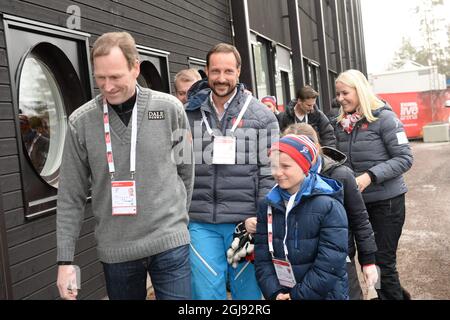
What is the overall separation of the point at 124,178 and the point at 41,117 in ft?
8.71

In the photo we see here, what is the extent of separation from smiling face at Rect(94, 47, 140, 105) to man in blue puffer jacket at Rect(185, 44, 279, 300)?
83cm

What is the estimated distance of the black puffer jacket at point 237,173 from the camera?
3.28 meters

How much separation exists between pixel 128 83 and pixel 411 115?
22379mm

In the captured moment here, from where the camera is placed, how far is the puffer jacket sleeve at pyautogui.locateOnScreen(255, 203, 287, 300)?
291cm

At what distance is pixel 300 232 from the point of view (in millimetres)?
2797

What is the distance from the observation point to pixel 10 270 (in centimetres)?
415

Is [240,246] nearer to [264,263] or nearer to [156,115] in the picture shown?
[264,263]

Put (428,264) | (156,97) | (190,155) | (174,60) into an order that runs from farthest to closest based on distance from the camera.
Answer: (174,60), (428,264), (190,155), (156,97)

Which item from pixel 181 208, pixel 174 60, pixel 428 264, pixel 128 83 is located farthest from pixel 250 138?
pixel 174 60

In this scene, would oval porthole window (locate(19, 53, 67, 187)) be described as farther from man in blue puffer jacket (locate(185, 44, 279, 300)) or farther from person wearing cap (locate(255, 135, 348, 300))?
person wearing cap (locate(255, 135, 348, 300))

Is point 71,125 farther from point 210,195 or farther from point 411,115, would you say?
point 411,115

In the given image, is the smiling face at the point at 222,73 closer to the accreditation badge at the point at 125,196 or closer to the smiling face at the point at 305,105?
the accreditation badge at the point at 125,196

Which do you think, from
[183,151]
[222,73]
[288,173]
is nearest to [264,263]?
[288,173]

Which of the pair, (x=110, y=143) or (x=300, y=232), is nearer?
(x=110, y=143)
